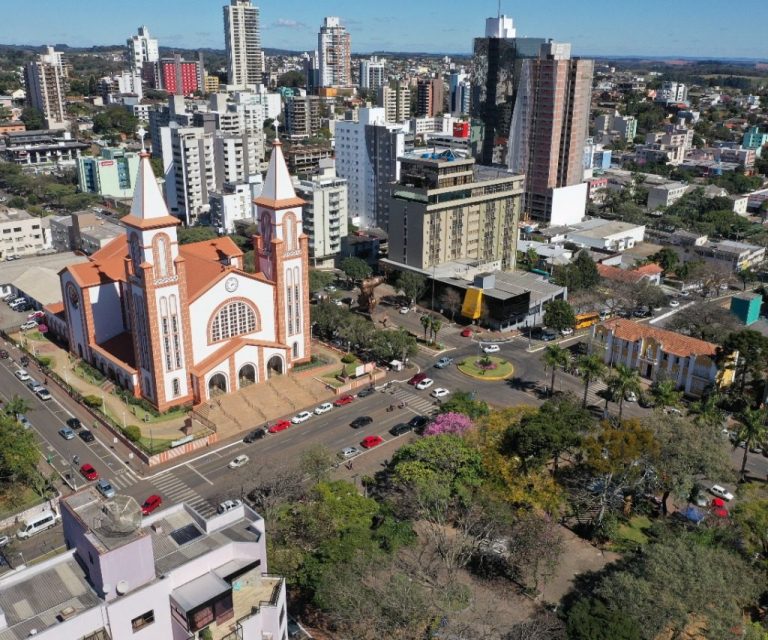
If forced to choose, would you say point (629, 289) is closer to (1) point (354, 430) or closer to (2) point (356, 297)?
(2) point (356, 297)

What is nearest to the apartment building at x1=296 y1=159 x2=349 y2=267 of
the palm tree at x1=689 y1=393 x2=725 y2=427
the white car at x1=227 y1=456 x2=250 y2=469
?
the white car at x1=227 y1=456 x2=250 y2=469

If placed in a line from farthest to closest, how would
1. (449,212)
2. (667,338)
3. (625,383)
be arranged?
(449,212)
(667,338)
(625,383)

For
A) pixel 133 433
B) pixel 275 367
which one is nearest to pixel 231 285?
pixel 275 367

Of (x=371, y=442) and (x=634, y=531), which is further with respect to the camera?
(x=371, y=442)

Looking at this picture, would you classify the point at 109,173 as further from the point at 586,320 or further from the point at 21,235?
the point at 586,320

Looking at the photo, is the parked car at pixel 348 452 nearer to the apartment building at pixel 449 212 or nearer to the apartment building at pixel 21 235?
the apartment building at pixel 449 212

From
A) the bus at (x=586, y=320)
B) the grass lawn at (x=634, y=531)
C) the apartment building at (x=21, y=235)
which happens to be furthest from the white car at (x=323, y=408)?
the apartment building at (x=21, y=235)
